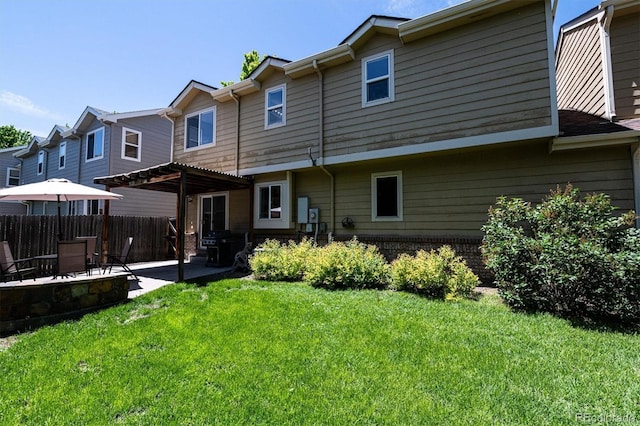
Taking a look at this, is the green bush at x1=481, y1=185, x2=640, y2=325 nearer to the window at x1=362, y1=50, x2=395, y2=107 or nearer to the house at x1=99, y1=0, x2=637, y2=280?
the house at x1=99, y1=0, x2=637, y2=280

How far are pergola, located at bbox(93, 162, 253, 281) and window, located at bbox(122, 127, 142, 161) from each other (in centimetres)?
576

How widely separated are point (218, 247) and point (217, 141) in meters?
4.30

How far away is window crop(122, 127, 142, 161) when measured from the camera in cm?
1529

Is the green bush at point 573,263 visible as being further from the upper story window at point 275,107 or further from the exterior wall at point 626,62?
the upper story window at point 275,107

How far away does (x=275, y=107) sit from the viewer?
10.4m

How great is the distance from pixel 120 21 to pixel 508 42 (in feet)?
35.5

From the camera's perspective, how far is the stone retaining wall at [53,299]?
4.46 m

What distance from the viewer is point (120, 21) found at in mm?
8977

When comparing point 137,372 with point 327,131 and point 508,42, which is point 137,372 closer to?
point 327,131

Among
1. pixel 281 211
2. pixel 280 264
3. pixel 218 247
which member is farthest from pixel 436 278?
pixel 218 247

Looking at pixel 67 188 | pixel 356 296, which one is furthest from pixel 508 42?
pixel 67 188

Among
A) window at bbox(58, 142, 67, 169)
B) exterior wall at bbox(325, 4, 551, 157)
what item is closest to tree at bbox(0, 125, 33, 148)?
window at bbox(58, 142, 67, 169)

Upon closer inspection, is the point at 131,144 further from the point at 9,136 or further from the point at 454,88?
the point at 9,136

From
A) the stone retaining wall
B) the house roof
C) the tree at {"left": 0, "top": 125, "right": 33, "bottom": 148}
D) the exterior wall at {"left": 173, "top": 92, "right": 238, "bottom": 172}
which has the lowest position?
the stone retaining wall
